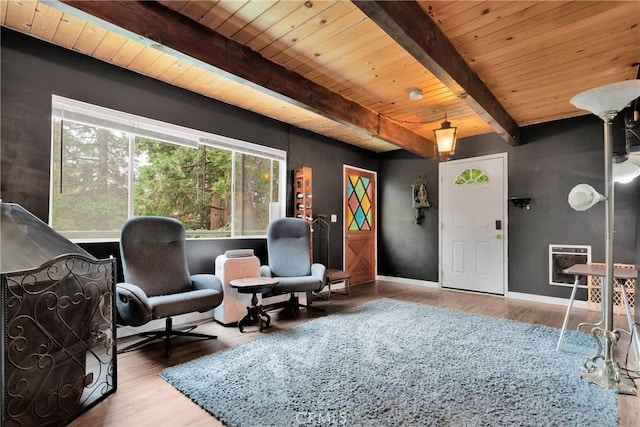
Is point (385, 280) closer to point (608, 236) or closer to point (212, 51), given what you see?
point (608, 236)

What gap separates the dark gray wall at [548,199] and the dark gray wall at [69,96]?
128 inches

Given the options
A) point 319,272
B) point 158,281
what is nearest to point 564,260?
point 319,272

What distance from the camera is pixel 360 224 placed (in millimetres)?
5816

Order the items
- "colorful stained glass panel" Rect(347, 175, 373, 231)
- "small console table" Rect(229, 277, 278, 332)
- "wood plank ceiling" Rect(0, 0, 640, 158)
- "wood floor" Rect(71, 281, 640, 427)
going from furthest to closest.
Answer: "colorful stained glass panel" Rect(347, 175, 373, 231), "small console table" Rect(229, 277, 278, 332), "wood plank ceiling" Rect(0, 0, 640, 158), "wood floor" Rect(71, 281, 640, 427)

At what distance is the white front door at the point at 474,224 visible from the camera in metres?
4.76

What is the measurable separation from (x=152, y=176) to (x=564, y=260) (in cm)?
525

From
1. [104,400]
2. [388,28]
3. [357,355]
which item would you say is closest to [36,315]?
[104,400]

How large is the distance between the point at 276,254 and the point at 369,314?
132 cm

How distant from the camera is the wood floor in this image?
67.9 inches

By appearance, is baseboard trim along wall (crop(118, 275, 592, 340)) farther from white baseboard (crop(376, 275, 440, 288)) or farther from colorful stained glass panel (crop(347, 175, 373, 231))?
colorful stained glass panel (crop(347, 175, 373, 231))

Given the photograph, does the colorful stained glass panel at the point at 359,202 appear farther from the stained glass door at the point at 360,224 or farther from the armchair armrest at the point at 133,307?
the armchair armrest at the point at 133,307

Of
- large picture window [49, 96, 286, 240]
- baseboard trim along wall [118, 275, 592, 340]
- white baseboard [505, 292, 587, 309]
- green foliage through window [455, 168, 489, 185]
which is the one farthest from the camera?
green foliage through window [455, 168, 489, 185]

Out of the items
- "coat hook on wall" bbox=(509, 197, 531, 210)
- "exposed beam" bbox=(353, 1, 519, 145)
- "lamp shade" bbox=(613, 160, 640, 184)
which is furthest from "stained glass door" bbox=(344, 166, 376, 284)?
"lamp shade" bbox=(613, 160, 640, 184)

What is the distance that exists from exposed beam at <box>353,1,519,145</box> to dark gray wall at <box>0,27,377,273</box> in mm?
2395
